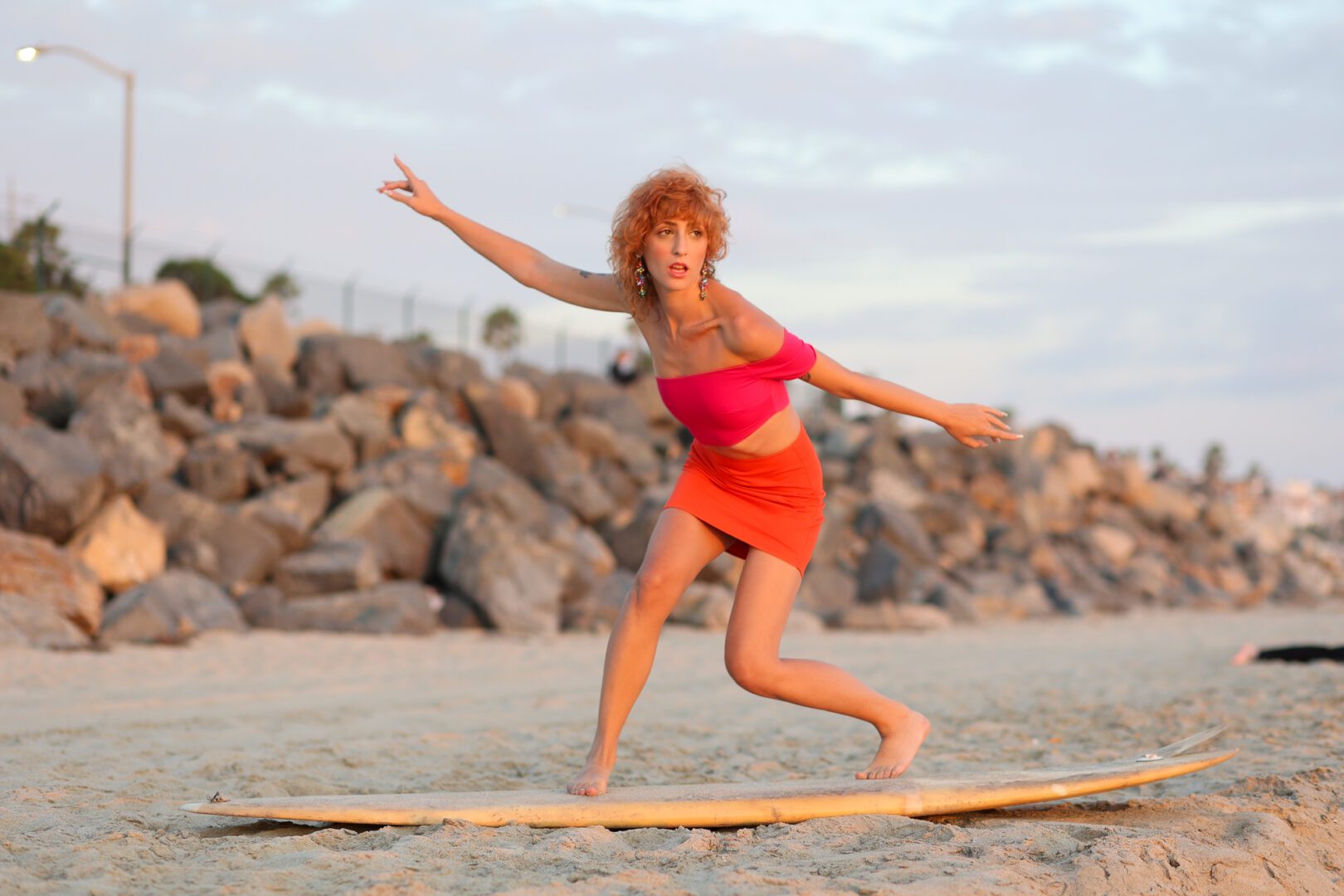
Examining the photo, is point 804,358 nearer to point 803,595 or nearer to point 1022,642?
point 1022,642

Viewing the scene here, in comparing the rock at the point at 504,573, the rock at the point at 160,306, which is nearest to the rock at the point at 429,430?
the rock at the point at 504,573

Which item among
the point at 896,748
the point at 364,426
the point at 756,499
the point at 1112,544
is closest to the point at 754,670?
the point at 756,499

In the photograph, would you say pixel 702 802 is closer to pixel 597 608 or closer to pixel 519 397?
pixel 597 608

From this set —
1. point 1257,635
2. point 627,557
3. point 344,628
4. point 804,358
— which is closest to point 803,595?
point 627,557

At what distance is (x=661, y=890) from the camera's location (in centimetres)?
285

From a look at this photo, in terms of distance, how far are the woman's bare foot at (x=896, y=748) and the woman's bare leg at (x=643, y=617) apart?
87cm

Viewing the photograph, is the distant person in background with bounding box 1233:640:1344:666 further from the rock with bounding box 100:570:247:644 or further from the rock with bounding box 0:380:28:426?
the rock with bounding box 0:380:28:426

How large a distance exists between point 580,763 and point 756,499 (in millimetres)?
1837

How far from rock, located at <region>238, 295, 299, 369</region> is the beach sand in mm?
7119

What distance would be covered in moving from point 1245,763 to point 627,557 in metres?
11.0

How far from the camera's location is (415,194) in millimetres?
4289

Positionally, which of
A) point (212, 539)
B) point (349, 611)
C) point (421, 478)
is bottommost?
point (349, 611)

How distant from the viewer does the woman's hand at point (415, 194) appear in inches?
167

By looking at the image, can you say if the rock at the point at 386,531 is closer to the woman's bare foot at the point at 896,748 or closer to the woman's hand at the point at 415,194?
the woman's hand at the point at 415,194
